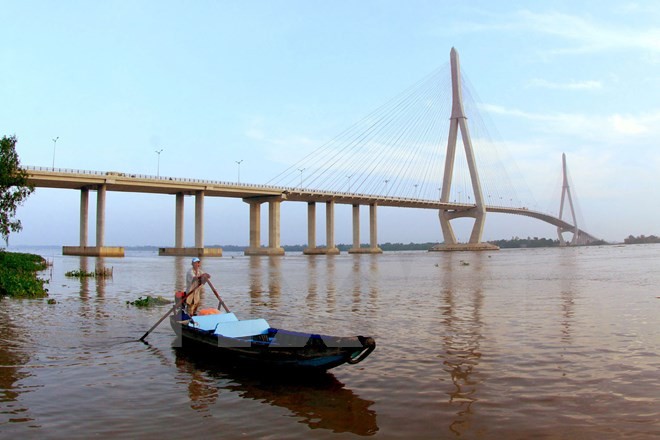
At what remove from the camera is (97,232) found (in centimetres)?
8088

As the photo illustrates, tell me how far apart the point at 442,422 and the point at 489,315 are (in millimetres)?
10045

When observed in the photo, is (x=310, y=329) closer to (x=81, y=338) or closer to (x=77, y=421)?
(x=81, y=338)

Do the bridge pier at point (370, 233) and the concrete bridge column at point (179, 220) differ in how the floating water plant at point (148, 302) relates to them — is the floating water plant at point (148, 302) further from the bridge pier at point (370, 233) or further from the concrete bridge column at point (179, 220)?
the bridge pier at point (370, 233)

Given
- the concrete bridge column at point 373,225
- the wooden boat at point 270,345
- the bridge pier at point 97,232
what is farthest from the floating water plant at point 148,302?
the concrete bridge column at point 373,225

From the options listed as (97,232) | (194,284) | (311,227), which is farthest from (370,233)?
(194,284)

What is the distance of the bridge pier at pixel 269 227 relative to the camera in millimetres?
97188

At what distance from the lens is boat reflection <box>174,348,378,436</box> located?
6676mm

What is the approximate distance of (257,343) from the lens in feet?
28.8

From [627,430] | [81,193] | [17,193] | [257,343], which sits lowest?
[627,430]

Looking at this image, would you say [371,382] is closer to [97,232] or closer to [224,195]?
[97,232]

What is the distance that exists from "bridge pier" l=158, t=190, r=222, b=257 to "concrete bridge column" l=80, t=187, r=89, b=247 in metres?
14.3

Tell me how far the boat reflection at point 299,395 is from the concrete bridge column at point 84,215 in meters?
82.3

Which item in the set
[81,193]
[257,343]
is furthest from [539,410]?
[81,193]

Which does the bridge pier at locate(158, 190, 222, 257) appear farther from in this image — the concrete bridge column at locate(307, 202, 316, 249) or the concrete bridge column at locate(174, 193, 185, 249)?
the concrete bridge column at locate(307, 202, 316, 249)
